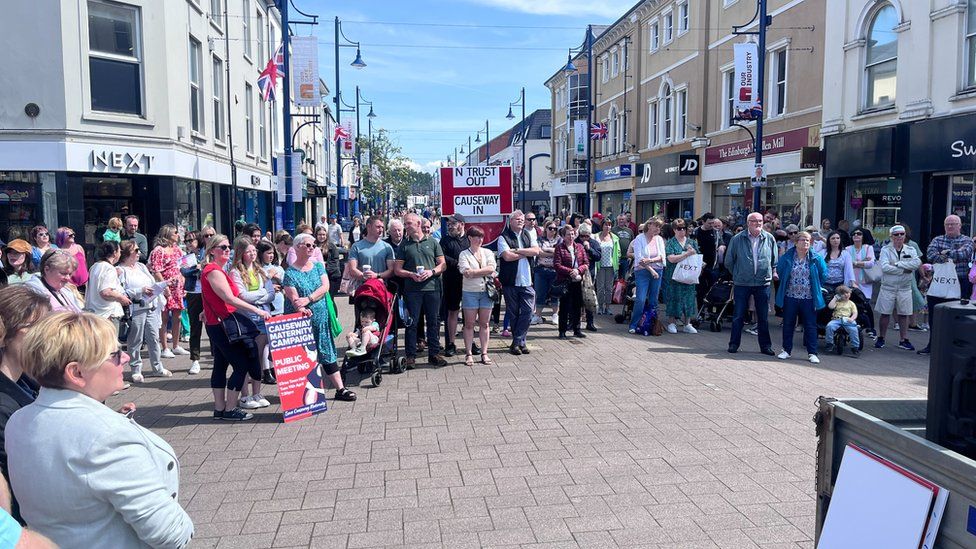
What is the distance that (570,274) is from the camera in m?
10.7

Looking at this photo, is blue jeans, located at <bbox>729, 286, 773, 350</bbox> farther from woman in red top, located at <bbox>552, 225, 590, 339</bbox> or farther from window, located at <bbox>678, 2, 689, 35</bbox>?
window, located at <bbox>678, 2, 689, 35</bbox>

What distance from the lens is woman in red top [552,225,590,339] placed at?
424 inches

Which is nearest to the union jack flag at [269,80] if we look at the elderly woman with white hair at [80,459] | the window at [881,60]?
the window at [881,60]

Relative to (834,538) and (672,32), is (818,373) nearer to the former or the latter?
(834,538)

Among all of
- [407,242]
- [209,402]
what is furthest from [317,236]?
[209,402]

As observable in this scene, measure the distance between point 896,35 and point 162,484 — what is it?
59.9ft

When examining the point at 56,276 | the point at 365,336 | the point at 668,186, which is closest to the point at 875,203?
the point at 668,186

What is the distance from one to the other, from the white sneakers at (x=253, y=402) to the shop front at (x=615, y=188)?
29289mm

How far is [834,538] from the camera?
2.49 meters

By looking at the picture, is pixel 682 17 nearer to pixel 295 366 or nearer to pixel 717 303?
pixel 717 303

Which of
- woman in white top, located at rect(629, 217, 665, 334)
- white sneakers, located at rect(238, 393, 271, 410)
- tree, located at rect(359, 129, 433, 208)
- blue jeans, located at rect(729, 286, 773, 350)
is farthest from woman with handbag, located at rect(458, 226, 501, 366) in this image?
tree, located at rect(359, 129, 433, 208)

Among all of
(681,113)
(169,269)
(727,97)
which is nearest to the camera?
(169,269)

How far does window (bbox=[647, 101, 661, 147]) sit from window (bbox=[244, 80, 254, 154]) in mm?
17701

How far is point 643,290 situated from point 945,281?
4228 mm
